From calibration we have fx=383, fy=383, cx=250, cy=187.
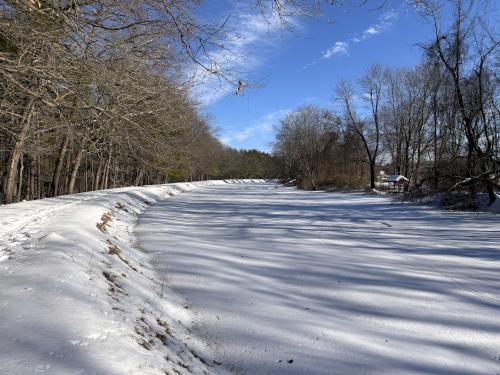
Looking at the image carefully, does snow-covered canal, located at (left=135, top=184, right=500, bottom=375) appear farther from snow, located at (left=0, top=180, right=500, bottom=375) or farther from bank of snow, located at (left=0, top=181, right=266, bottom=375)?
bank of snow, located at (left=0, top=181, right=266, bottom=375)

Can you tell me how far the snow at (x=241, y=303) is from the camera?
3.03 meters

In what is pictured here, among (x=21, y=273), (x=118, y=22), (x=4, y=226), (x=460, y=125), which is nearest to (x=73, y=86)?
(x=118, y=22)

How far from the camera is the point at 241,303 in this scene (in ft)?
16.2

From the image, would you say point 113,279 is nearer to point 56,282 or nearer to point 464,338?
point 56,282

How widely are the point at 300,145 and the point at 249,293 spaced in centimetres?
4097

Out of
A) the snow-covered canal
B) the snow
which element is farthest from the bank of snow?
the snow-covered canal

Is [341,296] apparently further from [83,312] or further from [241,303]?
[83,312]

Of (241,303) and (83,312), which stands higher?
(83,312)

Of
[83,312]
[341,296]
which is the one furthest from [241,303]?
[83,312]

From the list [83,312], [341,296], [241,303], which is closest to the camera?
[83,312]

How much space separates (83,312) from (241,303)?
6.99 ft

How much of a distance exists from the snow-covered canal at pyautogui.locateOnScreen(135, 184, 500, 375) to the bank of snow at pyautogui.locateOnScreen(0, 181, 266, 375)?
44 cm

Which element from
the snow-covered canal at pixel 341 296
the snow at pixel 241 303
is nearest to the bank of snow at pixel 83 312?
the snow at pixel 241 303

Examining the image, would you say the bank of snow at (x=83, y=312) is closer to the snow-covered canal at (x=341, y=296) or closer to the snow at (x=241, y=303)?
the snow at (x=241, y=303)
